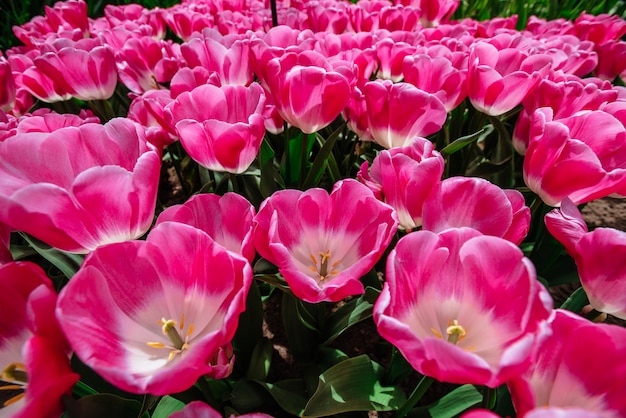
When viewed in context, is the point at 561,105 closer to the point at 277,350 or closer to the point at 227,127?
the point at 227,127

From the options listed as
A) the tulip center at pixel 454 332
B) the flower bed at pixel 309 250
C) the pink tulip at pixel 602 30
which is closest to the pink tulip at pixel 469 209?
the flower bed at pixel 309 250

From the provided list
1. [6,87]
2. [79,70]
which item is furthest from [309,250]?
[6,87]

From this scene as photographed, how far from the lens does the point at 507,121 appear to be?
4.73ft

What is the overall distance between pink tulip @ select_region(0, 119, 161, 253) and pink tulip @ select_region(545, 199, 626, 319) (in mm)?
581

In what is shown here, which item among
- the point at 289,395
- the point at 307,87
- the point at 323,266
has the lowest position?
the point at 289,395

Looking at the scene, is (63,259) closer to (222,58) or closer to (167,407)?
(167,407)

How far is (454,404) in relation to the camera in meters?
0.68

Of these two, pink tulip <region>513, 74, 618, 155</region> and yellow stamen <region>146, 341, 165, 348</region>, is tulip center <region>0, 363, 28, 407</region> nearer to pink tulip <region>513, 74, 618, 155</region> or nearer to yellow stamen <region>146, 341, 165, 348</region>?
yellow stamen <region>146, 341, 165, 348</region>

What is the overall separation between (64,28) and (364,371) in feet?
5.57

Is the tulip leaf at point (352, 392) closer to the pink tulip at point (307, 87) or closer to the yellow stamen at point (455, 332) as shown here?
the yellow stamen at point (455, 332)

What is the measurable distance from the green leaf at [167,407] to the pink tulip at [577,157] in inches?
28.5

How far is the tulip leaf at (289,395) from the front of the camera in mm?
712

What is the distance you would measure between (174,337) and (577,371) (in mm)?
477

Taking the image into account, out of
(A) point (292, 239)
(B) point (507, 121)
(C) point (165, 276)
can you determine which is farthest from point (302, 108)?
Result: (B) point (507, 121)
